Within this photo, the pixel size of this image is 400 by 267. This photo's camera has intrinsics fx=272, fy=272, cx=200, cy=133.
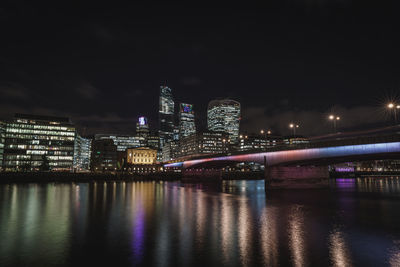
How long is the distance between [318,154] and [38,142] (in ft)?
522

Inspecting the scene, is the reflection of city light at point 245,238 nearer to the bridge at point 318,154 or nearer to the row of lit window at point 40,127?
the bridge at point 318,154

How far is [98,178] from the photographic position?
108 m

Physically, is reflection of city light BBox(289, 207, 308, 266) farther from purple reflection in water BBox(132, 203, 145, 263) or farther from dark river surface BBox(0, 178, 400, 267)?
purple reflection in water BBox(132, 203, 145, 263)

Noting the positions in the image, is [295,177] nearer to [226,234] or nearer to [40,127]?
[226,234]

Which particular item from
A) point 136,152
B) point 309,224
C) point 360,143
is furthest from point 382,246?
point 136,152

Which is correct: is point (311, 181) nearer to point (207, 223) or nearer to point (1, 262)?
point (207, 223)

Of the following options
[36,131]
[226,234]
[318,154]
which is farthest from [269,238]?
[36,131]

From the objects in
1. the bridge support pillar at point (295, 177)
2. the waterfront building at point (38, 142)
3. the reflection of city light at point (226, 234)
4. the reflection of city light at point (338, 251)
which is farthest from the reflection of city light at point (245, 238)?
the waterfront building at point (38, 142)

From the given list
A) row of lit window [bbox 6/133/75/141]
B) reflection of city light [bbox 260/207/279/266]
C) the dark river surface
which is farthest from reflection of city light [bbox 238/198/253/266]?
row of lit window [bbox 6/133/75/141]

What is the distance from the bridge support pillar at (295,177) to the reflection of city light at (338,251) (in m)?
42.1

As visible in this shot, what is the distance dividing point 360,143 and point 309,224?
98.2ft

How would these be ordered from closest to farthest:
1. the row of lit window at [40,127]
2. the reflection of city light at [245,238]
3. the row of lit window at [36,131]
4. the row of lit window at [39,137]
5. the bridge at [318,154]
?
the reflection of city light at [245,238] → the bridge at [318,154] → the row of lit window at [39,137] → the row of lit window at [36,131] → the row of lit window at [40,127]

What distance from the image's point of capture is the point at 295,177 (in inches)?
2475

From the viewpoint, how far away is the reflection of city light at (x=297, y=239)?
13953 millimetres
